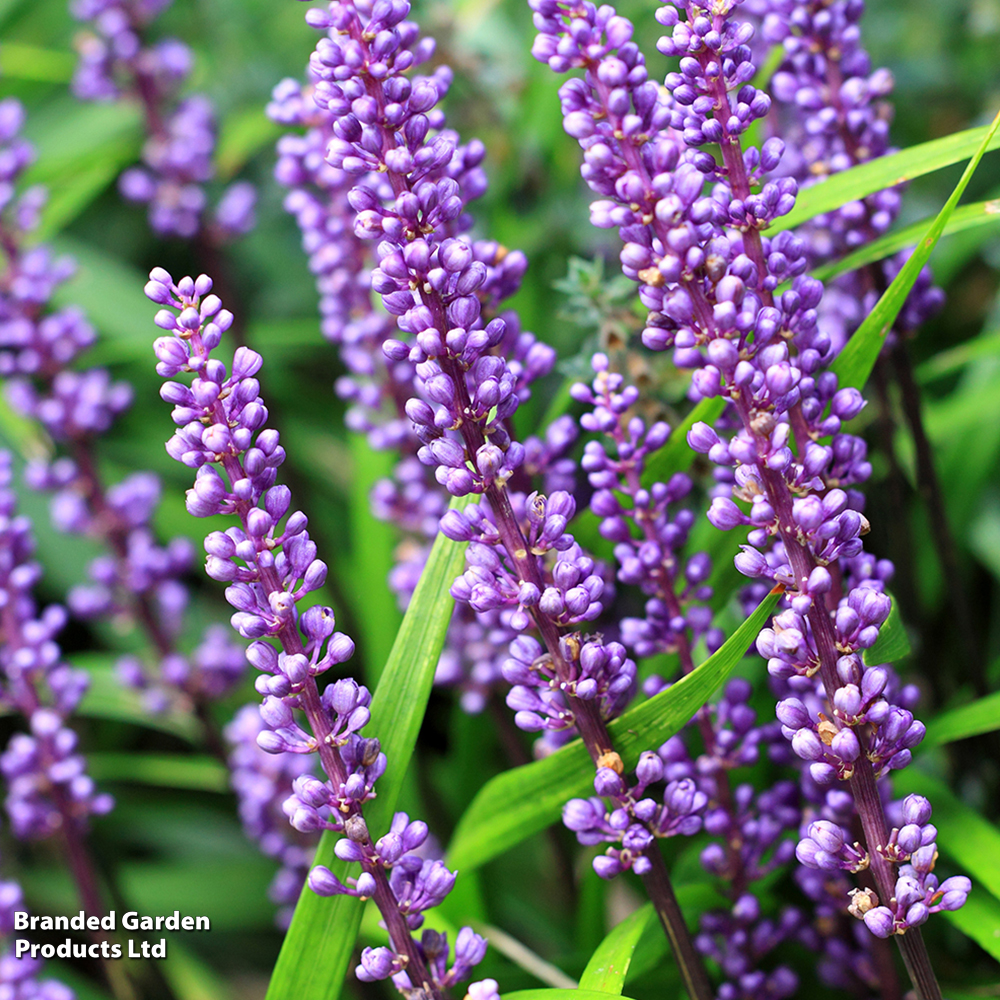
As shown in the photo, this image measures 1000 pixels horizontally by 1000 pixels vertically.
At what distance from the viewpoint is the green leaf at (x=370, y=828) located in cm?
143

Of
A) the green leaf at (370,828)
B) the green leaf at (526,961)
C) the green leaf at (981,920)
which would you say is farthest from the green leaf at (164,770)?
the green leaf at (981,920)

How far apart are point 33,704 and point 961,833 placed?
5.71 ft

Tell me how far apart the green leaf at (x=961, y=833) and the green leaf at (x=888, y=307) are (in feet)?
2.45

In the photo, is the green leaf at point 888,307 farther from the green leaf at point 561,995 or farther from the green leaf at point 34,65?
the green leaf at point 34,65

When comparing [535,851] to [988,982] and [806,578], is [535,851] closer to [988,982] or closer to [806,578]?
[988,982]

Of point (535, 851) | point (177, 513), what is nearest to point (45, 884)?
point (177, 513)

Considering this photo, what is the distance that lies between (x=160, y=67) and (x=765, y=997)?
9.03 feet

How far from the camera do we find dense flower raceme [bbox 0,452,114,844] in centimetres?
197

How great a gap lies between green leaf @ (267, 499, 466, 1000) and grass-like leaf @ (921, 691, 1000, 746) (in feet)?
2.95

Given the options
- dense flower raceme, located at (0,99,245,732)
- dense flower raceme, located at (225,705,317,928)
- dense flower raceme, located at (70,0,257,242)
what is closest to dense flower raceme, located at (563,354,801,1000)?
dense flower raceme, located at (225,705,317,928)

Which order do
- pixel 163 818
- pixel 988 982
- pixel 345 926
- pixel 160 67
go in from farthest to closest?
1. pixel 163 818
2. pixel 160 67
3. pixel 988 982
4. pixel 345 926

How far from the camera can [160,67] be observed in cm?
287

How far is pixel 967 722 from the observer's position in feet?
5.61

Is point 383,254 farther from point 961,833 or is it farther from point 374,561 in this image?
point 374,561
